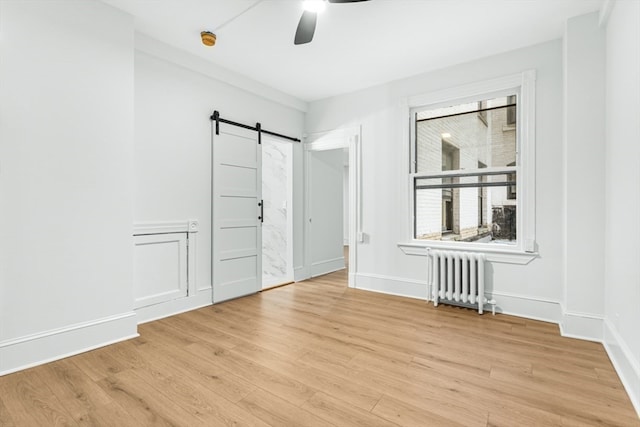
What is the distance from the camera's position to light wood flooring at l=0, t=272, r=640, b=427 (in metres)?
1.71

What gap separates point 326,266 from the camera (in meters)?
5.52

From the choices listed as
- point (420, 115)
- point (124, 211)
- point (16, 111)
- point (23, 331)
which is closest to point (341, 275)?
point (420, 115)

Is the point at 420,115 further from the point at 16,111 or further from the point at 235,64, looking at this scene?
the point at 16,111

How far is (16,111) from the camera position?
7.19ft

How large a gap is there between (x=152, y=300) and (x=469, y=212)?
3.69 meters

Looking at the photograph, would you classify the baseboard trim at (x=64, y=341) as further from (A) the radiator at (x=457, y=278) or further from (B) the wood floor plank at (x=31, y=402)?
(A) the radiator at (x=457, y=278)

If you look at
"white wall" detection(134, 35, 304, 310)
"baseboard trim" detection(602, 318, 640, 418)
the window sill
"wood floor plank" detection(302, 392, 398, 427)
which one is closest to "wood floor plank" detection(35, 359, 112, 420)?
"white wall" detection(134, 35, 304, 310)

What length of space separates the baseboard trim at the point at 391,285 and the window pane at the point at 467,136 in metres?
1.47

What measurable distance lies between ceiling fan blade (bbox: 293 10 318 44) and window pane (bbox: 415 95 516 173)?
2.24 meters

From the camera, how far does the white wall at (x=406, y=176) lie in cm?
316

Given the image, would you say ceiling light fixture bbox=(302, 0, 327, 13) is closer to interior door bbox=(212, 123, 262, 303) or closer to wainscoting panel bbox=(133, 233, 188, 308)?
interior door bbox=(212, 123, 262, 303)

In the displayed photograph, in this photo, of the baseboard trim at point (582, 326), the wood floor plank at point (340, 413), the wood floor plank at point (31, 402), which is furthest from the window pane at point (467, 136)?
the wood floor plank at point (31, 402)

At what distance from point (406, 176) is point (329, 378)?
2793mm

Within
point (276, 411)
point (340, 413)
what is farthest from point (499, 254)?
point (276, 411)
